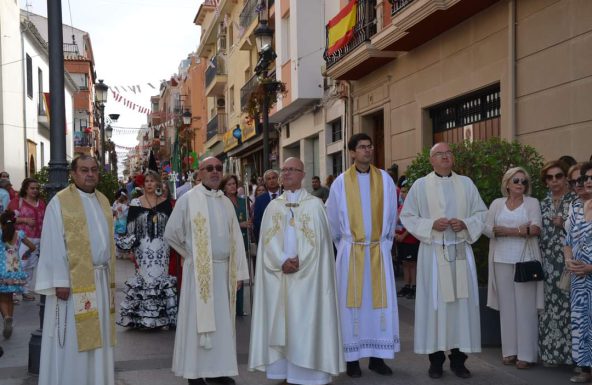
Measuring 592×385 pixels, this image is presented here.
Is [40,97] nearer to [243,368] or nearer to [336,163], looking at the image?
[336,163]

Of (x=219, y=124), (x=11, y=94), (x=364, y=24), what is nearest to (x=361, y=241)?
(x=364, y=24)

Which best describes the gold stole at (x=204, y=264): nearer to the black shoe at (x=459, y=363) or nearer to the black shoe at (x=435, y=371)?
the black shoe at (x=435, y=371)

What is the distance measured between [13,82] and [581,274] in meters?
21.6

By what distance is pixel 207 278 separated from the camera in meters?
5.89

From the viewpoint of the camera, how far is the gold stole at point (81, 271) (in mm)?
5090

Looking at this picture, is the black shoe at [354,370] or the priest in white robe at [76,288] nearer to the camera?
the priest in white robe at [76,288]

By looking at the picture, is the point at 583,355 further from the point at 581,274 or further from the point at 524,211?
the point at 524,211

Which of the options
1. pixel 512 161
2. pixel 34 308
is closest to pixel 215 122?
pixel 34 308

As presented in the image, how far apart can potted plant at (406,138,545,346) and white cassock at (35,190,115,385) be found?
13.0ft

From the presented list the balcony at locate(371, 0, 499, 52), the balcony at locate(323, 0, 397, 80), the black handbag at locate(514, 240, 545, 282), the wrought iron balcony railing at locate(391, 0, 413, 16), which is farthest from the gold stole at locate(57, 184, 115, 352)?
the balcony at locate(323, 0, 397, 80)

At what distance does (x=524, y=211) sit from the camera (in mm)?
6445

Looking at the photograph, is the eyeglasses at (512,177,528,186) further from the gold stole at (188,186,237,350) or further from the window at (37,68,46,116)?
the window at (37,68,46,116)

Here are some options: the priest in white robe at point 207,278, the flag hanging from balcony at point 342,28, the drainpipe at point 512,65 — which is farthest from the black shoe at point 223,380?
the flag hanging from balcony at point 342,28

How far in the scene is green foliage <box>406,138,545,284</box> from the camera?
24.3ft
